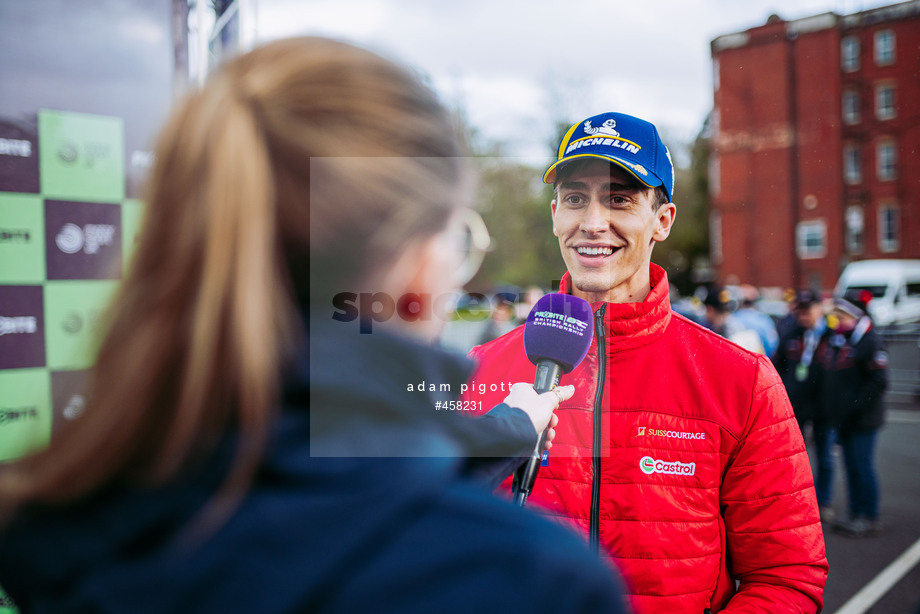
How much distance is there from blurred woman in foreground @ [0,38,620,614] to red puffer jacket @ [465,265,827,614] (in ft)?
2.61

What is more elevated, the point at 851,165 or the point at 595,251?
the point at 851,165

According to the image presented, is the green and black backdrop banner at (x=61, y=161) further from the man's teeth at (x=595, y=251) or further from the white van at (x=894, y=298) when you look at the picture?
the white van at (x=894, y=298)

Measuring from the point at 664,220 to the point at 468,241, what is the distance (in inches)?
29.1

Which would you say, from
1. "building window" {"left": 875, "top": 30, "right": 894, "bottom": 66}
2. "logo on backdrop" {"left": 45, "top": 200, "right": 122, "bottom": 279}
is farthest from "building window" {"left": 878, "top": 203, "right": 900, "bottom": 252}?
"logo on backdrop" {"left": 45, "top": 200, "right": 122, "bottom": 279}

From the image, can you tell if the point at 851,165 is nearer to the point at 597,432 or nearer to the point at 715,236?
the point at 715,236

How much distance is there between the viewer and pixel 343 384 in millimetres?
617

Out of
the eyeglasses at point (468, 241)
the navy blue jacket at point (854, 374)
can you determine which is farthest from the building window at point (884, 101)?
the navy blue jacket at point (854, 374)

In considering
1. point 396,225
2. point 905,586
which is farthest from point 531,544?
point 905,586

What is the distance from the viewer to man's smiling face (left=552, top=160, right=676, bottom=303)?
54.5 inches

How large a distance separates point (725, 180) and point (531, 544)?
166cm

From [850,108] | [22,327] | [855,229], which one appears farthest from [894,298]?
[22,327]

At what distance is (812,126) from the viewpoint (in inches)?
68.4

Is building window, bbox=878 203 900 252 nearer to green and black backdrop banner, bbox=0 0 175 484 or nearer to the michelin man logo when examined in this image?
the michelin man logo

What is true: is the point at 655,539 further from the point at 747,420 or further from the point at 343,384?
the point at 343,384
